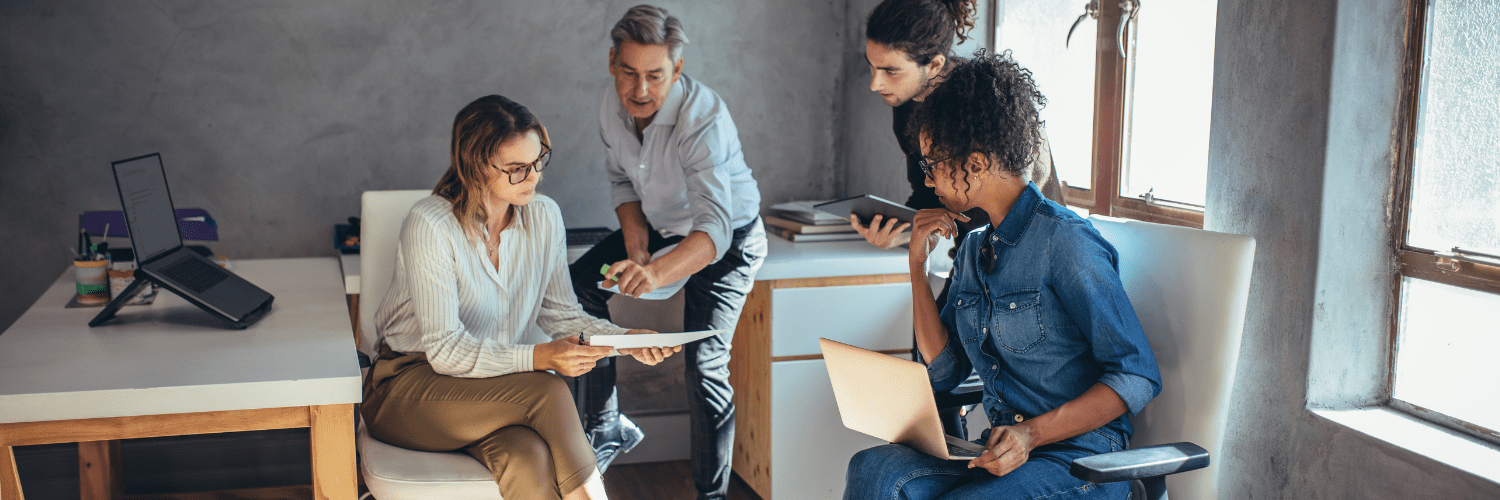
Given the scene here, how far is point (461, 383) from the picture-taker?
196cm

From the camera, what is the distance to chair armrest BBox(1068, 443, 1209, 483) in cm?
134

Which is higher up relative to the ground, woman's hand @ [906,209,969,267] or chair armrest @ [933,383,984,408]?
woman's hand @ [906,209,969,267]

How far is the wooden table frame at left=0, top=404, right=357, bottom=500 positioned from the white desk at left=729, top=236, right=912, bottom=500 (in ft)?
4.12

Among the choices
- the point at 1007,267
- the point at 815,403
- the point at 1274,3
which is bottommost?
the point at 815,403

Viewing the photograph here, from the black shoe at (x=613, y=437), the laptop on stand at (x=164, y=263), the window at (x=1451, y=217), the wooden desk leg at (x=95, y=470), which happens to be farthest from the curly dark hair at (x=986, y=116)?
the wooden desk leg at (x=95, y=470)

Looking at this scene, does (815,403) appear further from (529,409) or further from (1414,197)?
(1414,197)

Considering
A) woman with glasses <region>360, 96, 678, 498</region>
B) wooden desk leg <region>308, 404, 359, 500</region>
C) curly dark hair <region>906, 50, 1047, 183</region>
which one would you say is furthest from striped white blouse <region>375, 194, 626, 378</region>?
curly dark hair <region>906, 50, 1047, 183</region>

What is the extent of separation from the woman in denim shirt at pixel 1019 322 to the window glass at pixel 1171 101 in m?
0.51

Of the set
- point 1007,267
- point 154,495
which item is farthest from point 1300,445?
point 154,495

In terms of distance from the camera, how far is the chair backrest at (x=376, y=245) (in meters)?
2.41

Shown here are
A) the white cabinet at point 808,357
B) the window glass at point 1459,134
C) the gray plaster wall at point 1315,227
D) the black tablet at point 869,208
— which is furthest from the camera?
the white cabinet at point 808,357

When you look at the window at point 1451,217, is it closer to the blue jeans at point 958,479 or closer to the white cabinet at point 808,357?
the blue jeans at point 958,479

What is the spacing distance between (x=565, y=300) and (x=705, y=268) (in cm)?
43

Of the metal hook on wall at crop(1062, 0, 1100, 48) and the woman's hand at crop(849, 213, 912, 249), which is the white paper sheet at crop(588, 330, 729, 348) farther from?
the metal hook on wall at crop(1062, 0, 1100, 48)
